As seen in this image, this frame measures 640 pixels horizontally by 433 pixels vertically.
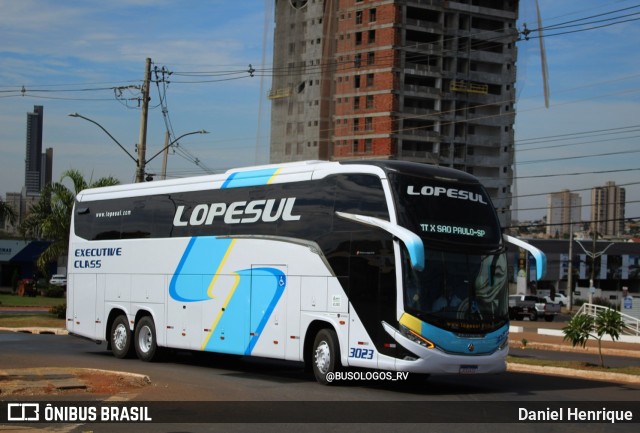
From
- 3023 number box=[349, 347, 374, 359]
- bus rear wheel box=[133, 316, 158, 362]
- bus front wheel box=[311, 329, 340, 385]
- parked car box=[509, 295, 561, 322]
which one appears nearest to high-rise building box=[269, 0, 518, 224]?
parked car box=[509, 295, 561, 322]

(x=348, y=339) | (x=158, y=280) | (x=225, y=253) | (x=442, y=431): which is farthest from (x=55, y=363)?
(x=442, y=431)

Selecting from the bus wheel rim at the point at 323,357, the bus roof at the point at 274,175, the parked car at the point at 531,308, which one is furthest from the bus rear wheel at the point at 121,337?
the parked car at the point at 531,308

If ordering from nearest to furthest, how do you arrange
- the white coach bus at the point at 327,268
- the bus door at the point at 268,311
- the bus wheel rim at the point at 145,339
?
the white coach bus at the point at 327,268, the bus door at the point at 268,311, the bus wheel rim at the point at 145,339

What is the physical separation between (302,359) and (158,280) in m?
6.01

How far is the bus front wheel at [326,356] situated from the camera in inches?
693

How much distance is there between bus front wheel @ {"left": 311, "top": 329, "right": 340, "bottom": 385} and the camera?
17609 mm

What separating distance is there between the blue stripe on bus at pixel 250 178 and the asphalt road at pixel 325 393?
14.1 feet

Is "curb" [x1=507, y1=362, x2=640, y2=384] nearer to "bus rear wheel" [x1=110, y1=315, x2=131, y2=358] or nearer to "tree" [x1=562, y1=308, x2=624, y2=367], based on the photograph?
"tree" [x1=562, y1=308, x2=624, y2=367]

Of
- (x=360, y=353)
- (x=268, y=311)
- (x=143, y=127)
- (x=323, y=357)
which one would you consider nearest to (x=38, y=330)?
(x=143, y=127)

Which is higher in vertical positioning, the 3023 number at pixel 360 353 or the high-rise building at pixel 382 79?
the high-rise building at pixel 382 79

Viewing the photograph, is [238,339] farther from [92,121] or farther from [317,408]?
[92,121]

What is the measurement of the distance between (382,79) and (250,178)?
85.0 m

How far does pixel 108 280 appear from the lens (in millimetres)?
24969

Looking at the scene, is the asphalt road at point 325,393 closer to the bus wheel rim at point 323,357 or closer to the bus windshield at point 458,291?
the bus wheel rim at point 323,357
